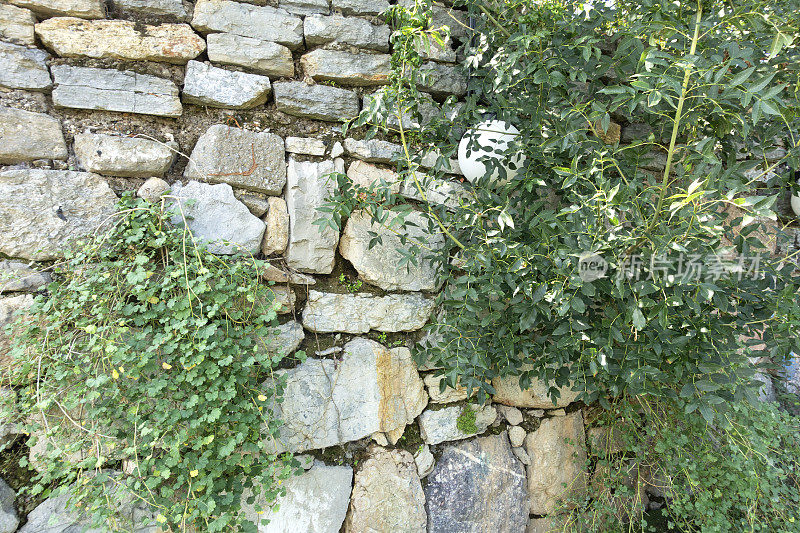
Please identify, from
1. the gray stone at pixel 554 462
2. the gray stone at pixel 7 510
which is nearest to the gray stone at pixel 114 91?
the gray stone at pixel 7 510

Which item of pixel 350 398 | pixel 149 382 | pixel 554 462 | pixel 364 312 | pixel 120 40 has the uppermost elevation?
pixel 120 40

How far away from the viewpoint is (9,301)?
4.15 ft

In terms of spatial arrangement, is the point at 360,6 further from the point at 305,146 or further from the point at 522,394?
the point at 522,394

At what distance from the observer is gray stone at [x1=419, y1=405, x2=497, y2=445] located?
5.57 feet

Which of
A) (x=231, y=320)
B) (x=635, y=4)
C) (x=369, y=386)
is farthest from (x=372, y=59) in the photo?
(x=369, y=386)

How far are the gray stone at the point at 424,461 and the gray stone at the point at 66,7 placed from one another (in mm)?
1837

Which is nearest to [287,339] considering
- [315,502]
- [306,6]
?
[315,502]

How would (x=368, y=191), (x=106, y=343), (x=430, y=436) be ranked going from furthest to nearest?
(x=430, y=436) < (x=368, y=191) < (x=106, y=343)

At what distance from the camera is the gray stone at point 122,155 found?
4.55 feet

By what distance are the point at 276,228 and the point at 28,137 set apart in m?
0.76

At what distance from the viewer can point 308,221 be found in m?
1.60

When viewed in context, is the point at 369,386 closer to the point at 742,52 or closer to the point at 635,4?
the point at 742,52

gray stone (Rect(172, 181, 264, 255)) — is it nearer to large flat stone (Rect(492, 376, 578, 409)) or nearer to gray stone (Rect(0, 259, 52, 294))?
gray stone (Rect(0, 259, 52, 294))

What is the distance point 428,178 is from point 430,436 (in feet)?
3.28
